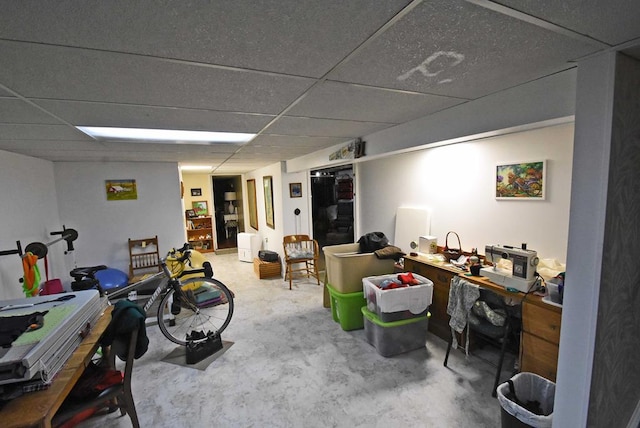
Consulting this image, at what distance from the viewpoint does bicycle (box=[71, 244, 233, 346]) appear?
2926 millimetres

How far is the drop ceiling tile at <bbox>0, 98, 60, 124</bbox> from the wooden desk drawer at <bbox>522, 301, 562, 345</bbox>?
3.25 meters

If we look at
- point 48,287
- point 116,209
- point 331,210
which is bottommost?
point 48,287

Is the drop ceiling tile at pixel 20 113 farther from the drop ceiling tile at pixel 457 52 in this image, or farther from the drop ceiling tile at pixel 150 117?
the drop ceiling tile at pixel 457 52

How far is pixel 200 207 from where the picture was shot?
7.31 m

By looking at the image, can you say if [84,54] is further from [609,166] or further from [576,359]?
[576,359]

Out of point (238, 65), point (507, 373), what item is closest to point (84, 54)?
point (238, 65)

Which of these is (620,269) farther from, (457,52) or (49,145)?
(49,145)

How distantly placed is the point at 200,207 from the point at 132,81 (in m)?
6.46

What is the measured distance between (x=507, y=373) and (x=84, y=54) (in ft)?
10.6

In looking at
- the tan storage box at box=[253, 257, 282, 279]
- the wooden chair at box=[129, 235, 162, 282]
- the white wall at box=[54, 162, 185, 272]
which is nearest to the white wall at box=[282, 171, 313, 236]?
the tan storage box at box=[253, 257, 282, 279]

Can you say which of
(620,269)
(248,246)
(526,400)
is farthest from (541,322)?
(248,246)

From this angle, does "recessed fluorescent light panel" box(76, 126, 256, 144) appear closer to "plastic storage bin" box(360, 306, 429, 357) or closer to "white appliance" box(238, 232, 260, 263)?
"plastic storage bin" box(360, 306, 429, 357)

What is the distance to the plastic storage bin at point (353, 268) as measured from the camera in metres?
3.04

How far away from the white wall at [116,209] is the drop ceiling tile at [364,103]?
343 centimetres
